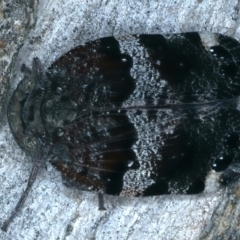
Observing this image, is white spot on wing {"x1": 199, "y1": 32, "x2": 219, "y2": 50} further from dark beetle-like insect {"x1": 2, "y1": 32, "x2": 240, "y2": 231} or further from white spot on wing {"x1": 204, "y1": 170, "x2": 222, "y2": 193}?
white spot on wing {"x1": 204, "y1": 170, "x2": 222, "y2": 193}

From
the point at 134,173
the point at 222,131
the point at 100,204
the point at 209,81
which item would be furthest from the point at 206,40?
the point at 100,204

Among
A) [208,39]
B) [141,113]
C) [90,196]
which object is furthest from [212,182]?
[208,39]

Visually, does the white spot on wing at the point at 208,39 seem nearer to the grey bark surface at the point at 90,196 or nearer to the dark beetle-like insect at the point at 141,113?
the dark beetle-like insect at the point at 141,113

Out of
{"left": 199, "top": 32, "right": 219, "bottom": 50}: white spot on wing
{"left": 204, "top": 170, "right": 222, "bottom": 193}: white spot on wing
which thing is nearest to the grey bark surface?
{"left": 204, "top": 170, "right": 222, "bottom": 193}: white spot on wing

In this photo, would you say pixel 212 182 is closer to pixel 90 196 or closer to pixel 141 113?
pixel 141 113

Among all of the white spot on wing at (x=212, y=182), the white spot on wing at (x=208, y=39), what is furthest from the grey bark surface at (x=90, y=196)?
the white spot on wing at (x=208, y=39)

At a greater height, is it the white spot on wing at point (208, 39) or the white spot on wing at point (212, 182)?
the white spot on wing at point (208, 39)
